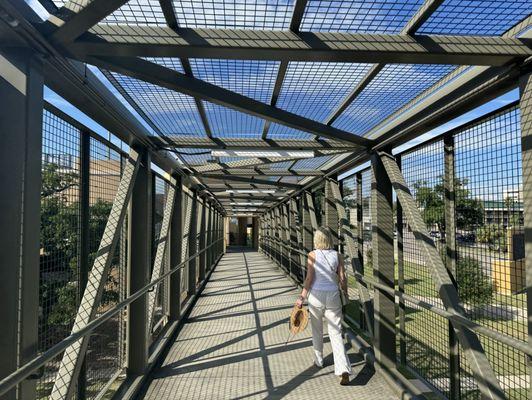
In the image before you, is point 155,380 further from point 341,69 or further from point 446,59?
point 446,59

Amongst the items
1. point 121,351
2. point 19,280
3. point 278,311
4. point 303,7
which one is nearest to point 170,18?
point 303,7

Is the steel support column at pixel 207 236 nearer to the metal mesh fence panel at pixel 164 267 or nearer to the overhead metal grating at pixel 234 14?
the metal mesh fence panel at pixel 164 267

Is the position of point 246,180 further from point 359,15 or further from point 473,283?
point 359,15

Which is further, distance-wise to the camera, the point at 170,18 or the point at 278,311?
the point at 278,311

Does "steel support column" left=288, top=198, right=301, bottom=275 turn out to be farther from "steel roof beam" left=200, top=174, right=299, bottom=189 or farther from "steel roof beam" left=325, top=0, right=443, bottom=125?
"steel roof beam" left=325, top=0, right=443, bottom=125

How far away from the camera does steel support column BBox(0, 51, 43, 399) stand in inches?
79.2

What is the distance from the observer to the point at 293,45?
7.95ft

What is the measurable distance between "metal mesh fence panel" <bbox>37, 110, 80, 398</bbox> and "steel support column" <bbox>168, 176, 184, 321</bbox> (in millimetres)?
Answer: 3482

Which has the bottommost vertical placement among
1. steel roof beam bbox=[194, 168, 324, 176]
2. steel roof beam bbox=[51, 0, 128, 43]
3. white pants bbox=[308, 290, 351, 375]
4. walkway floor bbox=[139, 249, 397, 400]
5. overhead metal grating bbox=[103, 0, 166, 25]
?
walkway floor bbox=[139, 249, 397, 400]

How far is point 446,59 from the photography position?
2.51 m

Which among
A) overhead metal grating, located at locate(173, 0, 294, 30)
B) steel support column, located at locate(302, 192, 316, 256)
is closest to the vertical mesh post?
steel support column, located at locate(302, 192, 316, 256)

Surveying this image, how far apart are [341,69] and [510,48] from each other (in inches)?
39.5

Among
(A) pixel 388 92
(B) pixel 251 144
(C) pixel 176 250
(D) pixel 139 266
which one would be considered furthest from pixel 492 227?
(C) pixel 176 250

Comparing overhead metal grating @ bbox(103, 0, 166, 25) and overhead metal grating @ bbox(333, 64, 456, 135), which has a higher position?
overhead metal grating @ bbox(103, 0, 166, 25)
